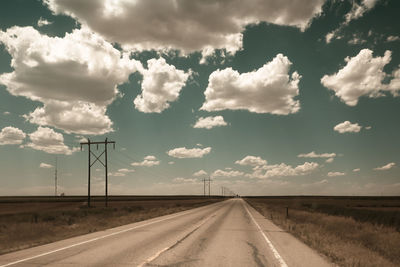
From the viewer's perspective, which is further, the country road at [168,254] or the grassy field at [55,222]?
the grassy field at [55,222]

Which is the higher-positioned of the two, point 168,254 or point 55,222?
point 168,254

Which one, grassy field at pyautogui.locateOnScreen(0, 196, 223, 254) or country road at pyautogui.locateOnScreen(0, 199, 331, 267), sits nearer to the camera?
country road at pyautogui.locateOnScreen(0, 199, 331, 267)

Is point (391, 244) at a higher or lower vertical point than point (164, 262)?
lower

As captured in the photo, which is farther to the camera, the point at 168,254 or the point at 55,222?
the point at 55,222

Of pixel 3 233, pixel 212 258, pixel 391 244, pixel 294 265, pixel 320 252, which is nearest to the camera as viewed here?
pixel 294 265

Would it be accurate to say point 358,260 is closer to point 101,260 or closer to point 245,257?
point 245,257

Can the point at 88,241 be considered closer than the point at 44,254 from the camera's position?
No

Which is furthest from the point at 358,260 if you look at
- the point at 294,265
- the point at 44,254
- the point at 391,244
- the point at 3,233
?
the point at 3,233

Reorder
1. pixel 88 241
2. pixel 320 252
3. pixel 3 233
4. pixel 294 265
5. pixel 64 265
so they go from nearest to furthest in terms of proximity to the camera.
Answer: pixel 64 265
pixel 294 265
pixel 320 252
pixel 88 241
pixel 3 233

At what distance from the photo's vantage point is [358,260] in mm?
9203

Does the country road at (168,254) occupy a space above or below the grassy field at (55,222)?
above

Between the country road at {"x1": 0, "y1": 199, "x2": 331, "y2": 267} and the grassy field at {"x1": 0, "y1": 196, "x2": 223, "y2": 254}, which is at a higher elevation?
the country road at {"x1": 0, "y1": 199, "x2": 331, "y2": 267}

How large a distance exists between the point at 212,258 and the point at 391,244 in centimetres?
1019

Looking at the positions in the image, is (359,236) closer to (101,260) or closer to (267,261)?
(267,261)
